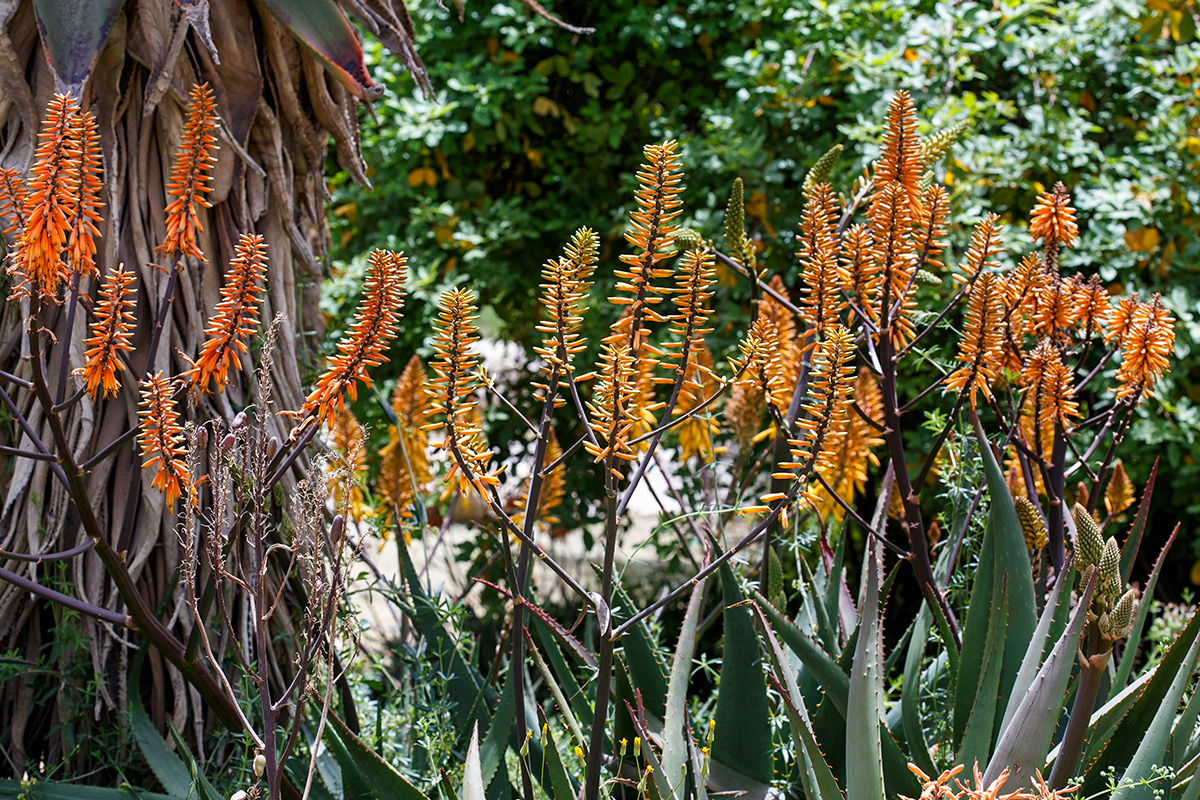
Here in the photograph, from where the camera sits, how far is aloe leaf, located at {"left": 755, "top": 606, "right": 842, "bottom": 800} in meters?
1.21

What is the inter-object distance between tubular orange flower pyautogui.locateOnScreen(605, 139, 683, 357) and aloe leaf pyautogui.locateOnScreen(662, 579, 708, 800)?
16.9 inches

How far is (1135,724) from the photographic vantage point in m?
1.45

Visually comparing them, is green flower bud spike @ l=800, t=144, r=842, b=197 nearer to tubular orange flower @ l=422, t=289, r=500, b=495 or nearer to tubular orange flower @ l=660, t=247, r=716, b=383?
tubular orange flower @ l=660, t=247, r=716, b=383

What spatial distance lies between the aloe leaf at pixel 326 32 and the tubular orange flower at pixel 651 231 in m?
0.63

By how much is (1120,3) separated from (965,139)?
79 cm

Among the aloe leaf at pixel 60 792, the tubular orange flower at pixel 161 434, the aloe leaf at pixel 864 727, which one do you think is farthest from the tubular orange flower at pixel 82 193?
the aloe leaf at pixel 864 727

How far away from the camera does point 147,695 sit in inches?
67.7

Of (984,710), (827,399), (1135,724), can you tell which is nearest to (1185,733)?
(1135,724)

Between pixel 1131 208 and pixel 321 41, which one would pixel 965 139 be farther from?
pixel 321 41

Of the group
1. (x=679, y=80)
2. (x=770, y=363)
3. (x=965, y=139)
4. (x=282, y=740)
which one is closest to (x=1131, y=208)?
(x=965, y=139)

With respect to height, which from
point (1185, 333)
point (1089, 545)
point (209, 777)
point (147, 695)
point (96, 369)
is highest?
point (1185, 333)

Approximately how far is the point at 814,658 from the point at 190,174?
1158mm

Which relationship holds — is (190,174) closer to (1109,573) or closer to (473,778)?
(473,778)

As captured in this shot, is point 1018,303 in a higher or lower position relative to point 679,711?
higher
